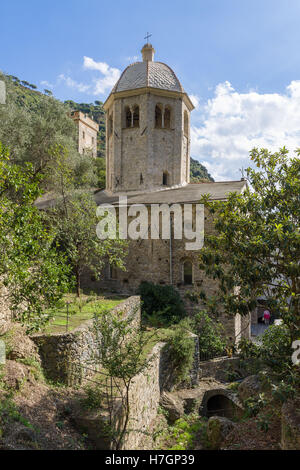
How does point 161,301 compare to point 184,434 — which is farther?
point 161,301

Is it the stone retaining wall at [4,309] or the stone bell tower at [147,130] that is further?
the stone bell tower at [147,130]

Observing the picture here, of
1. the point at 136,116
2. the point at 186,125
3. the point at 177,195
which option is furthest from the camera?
the point at 186,125

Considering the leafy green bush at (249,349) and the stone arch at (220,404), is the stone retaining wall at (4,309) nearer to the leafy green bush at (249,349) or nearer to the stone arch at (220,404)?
the leafy green bush at (249,349)

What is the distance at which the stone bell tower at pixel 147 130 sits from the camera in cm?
2227

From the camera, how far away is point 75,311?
11.9m

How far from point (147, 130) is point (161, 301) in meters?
12.2

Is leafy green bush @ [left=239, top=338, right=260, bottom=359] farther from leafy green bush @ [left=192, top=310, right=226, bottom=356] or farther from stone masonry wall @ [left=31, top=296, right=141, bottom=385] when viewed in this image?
leafy green bush @ [left=192, top=310, right=226, bottom=356]

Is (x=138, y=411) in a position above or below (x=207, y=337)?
below

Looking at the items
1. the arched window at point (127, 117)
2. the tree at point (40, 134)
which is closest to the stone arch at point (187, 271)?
the tree at point (40, 134)

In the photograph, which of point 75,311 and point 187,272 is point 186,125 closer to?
point 187,272

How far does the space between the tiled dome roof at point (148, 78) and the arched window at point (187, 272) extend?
12.8 m

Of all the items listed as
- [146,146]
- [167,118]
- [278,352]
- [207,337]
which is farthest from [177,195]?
[278,352]

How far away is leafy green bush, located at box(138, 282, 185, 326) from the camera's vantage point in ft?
53.0
